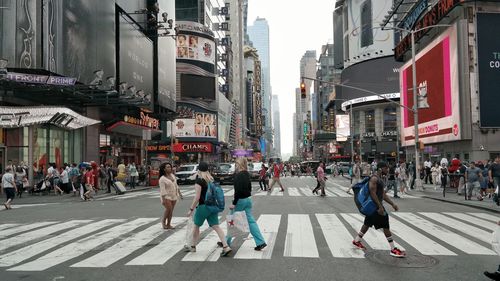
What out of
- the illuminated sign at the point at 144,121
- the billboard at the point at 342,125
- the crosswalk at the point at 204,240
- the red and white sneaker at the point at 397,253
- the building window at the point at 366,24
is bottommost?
the crosswalk at the point at 204,240

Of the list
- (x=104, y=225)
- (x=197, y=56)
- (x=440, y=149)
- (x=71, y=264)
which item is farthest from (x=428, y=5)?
(x=197, y=56)

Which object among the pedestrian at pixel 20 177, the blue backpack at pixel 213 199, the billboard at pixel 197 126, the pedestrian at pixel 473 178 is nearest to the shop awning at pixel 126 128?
the pedestrian at pixel 20 177

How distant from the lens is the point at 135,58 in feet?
122

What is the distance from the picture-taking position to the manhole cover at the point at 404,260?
275 inches

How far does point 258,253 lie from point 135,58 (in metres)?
32.3

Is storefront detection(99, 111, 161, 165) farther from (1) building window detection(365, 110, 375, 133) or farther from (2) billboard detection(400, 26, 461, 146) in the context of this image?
(1) building window detection(365, 110, 375, 133)

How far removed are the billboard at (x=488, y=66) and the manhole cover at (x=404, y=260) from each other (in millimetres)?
25666

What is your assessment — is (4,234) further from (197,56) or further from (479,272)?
(197,56)

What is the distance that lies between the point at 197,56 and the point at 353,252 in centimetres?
6788

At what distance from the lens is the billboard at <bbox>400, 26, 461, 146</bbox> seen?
3079cm

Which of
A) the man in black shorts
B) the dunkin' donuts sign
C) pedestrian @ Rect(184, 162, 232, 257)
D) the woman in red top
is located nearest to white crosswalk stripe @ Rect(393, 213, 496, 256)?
the man in black shorts

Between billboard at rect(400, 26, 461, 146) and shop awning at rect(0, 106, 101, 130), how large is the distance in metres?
20.9

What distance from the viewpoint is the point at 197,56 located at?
73.0m

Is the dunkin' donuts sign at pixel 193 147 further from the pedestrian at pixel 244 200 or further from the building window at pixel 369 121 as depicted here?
the pedestrian at pixel 244 200
